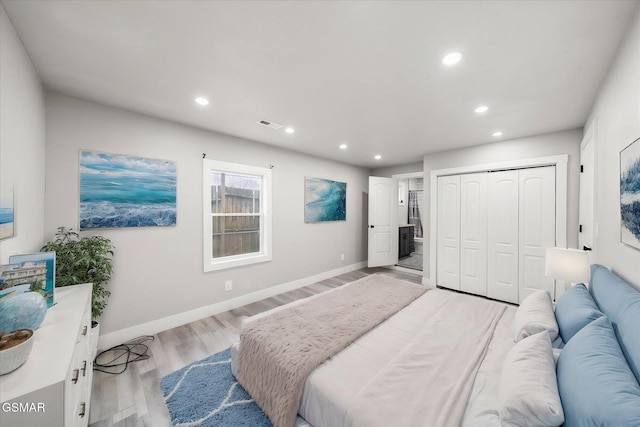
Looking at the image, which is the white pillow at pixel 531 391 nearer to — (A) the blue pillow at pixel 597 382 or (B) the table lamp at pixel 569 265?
(A) the blue pillow at pixel 597 382

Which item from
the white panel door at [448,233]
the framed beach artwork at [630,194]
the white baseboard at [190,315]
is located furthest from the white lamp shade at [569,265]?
the white baseboard at [190,315]

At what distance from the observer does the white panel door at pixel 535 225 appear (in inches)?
125

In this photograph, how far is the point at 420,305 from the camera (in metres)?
2.18

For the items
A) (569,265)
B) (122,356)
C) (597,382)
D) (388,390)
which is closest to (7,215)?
(122,356)

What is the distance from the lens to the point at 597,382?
2.56 feet

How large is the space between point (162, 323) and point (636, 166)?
13.3ft

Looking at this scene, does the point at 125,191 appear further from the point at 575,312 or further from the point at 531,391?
the point at 575,312

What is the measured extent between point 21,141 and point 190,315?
7.44ft

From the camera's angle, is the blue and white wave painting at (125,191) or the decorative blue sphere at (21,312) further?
the blue and white wave painting at (125,191)

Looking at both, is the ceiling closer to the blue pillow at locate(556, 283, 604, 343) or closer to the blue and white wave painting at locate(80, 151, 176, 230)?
the blue and white wave painting at locate(80, 151, 176, 230)

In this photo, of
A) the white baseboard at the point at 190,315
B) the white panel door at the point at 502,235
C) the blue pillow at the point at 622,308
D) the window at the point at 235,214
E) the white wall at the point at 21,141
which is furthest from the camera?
the white panel door at the point at 502,235

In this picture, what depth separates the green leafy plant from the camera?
193cm

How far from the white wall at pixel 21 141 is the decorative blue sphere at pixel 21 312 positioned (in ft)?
1.99

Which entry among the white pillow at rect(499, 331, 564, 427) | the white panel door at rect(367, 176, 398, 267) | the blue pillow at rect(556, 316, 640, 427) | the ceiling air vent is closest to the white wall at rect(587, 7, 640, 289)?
the blue pillow at rect(556, 316, 640, 427)
